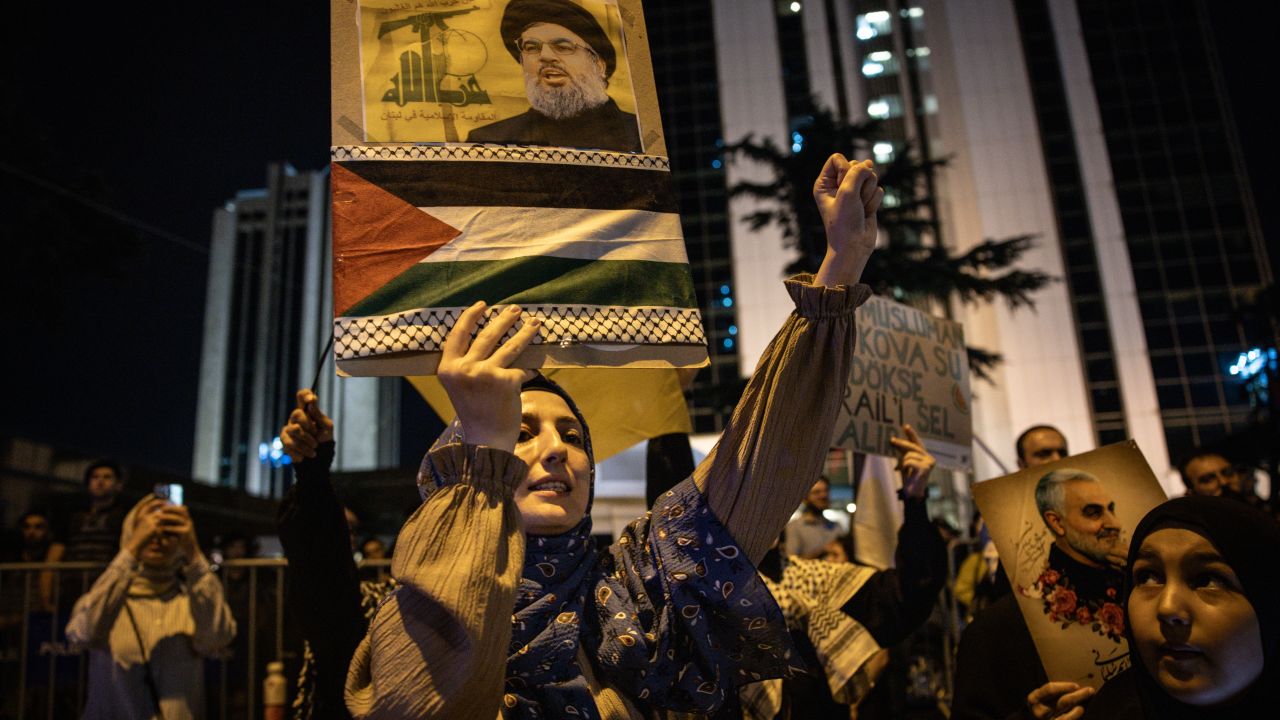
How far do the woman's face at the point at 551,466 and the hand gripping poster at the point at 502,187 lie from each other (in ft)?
0.38

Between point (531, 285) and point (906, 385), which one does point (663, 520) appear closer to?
point (531, 285)

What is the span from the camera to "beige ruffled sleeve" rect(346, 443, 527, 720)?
147cm

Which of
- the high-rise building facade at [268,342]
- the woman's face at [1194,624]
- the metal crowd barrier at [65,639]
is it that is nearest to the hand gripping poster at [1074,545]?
the woman's face at [1194,624]

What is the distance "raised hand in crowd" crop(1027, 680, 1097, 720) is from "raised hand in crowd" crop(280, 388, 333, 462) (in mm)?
1941

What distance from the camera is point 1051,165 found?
28953 mm

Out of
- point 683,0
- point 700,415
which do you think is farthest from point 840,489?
point 683,0

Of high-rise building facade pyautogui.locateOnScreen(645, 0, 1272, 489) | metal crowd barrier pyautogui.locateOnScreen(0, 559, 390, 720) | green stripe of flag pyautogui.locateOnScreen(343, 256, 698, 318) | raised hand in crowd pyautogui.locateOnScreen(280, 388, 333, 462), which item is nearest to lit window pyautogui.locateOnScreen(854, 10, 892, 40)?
high-rise building facade pyautogui.locateOnScreen(645, 0, 1272, 489)

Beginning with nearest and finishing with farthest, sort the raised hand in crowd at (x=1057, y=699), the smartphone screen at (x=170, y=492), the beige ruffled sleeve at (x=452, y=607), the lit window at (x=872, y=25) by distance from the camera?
the beige ruffled sleeve at (x=452, y=607) < the raised hand in crowd at (x=1057, y=699) < the smartphone screen at (x=170, y=492) < the lit window at (x=872, y=25)

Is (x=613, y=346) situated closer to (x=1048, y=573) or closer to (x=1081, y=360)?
(x=1048, y=573)

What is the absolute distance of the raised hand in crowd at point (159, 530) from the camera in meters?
4.30

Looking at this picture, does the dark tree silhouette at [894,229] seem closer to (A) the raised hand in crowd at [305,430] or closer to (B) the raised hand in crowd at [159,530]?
(B) the raised hand in crowd at [159,530]

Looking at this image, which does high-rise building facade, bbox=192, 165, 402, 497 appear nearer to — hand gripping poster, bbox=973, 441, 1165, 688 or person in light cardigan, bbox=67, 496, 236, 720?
person in light cardigan, bbox=67, 496, 236, 720

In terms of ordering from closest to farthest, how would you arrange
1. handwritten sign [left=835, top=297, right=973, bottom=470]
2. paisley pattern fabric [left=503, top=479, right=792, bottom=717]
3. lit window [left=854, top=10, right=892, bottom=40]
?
1. paisley pattern fabric [left=503, top=479, right=792, bottom=717]
2. handwritten sign [left=835, top=297, right=973, bottom=470]
3. lit window [left=854, top=10, right=892, bottom=40]

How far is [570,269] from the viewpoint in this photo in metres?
2.06
